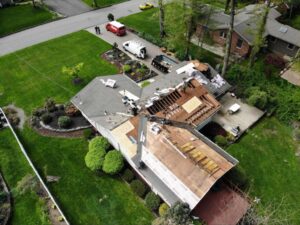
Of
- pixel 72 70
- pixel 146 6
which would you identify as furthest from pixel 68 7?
Answer: pixel 72 70

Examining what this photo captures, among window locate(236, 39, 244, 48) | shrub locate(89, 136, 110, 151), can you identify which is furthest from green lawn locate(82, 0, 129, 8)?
shrub locate(89, 136, 110, 151)

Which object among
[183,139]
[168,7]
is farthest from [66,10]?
[183,139]

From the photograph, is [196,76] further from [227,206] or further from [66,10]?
[66,10]

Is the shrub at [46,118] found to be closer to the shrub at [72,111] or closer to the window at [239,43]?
the shrub at [72,111]

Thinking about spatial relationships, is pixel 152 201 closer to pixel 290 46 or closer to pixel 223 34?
pixel 223 34

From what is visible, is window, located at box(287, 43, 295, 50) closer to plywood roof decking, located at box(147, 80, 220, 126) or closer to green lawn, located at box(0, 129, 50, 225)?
plywood roof decking, located at box(147, 80, 220, 126)

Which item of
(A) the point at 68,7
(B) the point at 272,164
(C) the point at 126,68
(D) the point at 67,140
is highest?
(A) the point at 68,7
